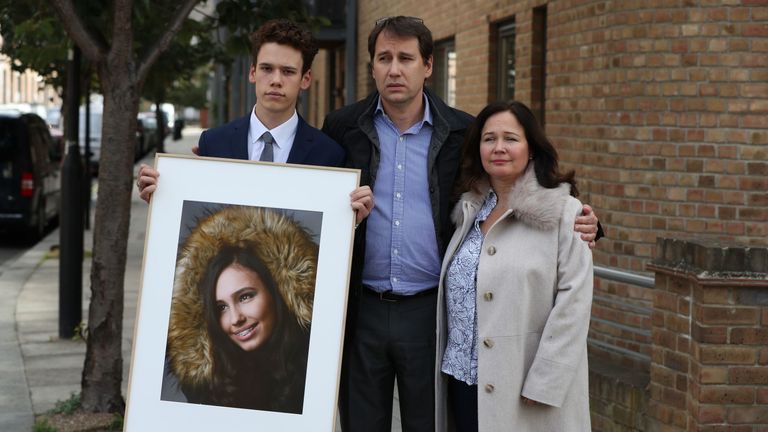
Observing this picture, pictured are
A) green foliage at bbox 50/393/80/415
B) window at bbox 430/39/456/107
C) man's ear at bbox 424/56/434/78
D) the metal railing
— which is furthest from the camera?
Result: window at bbox 430/39/456/107

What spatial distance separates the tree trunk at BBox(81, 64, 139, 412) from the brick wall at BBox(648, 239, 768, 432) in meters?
3.10

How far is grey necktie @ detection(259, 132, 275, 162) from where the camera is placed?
4273 mm

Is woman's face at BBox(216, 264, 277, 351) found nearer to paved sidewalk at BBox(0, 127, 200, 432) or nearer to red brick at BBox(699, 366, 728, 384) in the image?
red brick at BBox(699, 366, 728, 384)

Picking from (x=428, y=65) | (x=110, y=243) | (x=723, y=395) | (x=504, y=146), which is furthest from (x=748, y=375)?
(x=110, y=243)

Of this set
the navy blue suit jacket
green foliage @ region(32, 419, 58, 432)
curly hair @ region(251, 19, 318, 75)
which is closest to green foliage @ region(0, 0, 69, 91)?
green foliage @ region(32, 419, 58, 432)

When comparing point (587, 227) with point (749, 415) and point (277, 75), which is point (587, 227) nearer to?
point (277, 75)

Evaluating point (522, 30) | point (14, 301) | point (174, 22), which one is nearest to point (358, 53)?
point (14, 301)

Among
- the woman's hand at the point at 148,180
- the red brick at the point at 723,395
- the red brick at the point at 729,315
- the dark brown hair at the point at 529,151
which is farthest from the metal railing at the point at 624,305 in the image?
the woman's hand at the point at 148,180

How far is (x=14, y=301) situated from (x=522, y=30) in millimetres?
6374

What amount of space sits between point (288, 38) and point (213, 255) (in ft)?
2.52

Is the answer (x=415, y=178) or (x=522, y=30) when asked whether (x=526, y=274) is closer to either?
(x=415, y=178)

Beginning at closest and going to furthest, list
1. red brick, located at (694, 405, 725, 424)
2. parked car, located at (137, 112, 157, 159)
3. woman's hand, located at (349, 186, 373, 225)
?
1. woman's hand, located at (349, 186, 373, 225)
2. red brick, located at (694, 405, 725, 424)
3. parked car, located at (137, 112, 157, 159)

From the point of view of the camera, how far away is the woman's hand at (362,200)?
394 centimetres

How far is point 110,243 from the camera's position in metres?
6.91
